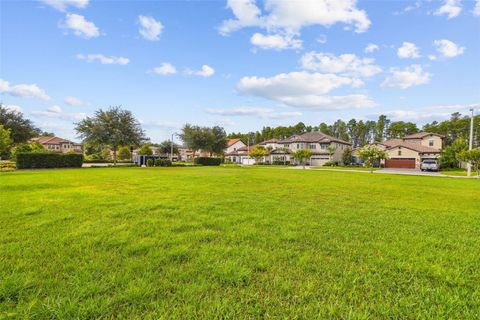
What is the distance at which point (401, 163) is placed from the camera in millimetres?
42875

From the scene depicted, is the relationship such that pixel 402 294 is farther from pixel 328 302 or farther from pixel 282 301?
pixel 282 301

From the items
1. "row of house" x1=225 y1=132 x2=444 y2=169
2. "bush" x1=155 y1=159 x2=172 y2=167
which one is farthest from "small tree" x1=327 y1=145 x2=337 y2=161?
"bush" x1=155 y1=159 x2=172 y2=167

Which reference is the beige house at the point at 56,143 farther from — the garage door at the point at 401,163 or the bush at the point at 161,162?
the garage door at the point at 401,163

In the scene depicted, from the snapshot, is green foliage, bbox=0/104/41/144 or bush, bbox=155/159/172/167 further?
bush, bbox=155/159/172/167

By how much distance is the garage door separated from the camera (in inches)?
1650

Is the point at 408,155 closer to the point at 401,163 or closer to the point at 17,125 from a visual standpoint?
the point at 401,163

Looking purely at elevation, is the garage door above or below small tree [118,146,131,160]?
below

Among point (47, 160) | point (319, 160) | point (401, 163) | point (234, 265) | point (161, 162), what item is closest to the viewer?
point (234, 265)

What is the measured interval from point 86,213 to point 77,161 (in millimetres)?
28907

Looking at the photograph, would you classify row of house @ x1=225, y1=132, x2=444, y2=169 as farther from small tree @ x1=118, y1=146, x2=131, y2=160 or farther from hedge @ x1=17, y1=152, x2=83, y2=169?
hedge @ x1=17, y1=152, x2=83, y2=169

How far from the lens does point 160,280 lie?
267 centimetres

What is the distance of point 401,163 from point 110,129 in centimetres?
4825

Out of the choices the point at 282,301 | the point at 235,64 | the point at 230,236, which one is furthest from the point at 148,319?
the point at 235,64

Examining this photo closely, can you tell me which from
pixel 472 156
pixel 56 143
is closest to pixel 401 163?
pixel 472 156
